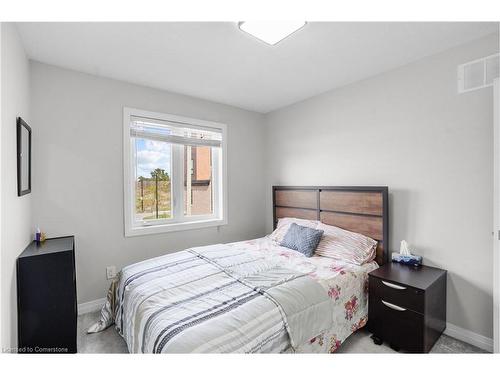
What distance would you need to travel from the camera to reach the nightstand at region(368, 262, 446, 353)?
1.76 metres

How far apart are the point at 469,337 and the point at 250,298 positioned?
183 centimetres

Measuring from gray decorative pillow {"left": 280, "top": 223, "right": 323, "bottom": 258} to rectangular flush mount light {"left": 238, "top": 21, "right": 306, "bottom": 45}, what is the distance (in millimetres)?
1828

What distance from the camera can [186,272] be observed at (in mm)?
1984

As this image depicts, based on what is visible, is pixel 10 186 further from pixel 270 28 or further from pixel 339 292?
pixel 339 292

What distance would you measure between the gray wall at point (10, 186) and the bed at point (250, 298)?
25.5 inches

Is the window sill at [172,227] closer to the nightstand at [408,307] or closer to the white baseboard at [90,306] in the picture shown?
the white baseboard at [90,306]

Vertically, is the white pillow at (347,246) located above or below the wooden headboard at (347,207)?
below

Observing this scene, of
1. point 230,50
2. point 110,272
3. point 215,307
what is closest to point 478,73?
point 230,50

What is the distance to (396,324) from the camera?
187cm

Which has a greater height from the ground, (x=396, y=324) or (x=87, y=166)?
(x=87, y=166)

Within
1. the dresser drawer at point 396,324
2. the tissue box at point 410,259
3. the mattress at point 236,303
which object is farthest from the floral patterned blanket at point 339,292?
the tissue box at point 410,259

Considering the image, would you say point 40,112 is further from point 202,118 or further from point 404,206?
point 404,206

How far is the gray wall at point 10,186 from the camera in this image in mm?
1427
